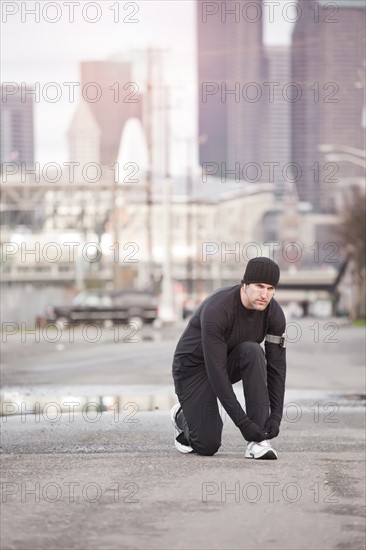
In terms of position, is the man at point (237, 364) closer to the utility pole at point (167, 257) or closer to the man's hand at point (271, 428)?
the man's hand at point (271, 428)

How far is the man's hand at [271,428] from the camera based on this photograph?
740 centimetres

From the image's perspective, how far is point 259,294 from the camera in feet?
23.9

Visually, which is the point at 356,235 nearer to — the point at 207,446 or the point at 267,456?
the point at 207,446

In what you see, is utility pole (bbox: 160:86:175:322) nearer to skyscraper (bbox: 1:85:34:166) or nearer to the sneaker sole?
the sneaker sole

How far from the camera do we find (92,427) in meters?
9.90

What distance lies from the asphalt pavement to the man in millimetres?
184

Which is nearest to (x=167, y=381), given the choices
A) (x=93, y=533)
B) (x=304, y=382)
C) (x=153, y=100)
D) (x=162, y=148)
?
(x=304, y=382)

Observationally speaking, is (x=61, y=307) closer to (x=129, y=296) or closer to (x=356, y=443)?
(x=129, y=296)

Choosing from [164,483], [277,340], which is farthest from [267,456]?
[164,483]

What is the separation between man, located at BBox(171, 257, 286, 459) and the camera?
7324 mm

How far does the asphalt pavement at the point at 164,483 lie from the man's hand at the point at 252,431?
0.15 meters

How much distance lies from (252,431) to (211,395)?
449 millimetres

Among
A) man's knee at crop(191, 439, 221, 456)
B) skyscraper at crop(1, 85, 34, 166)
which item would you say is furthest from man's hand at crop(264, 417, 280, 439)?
skyscraper at crop(1, 85, 34, 166)

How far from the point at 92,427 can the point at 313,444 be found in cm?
181
